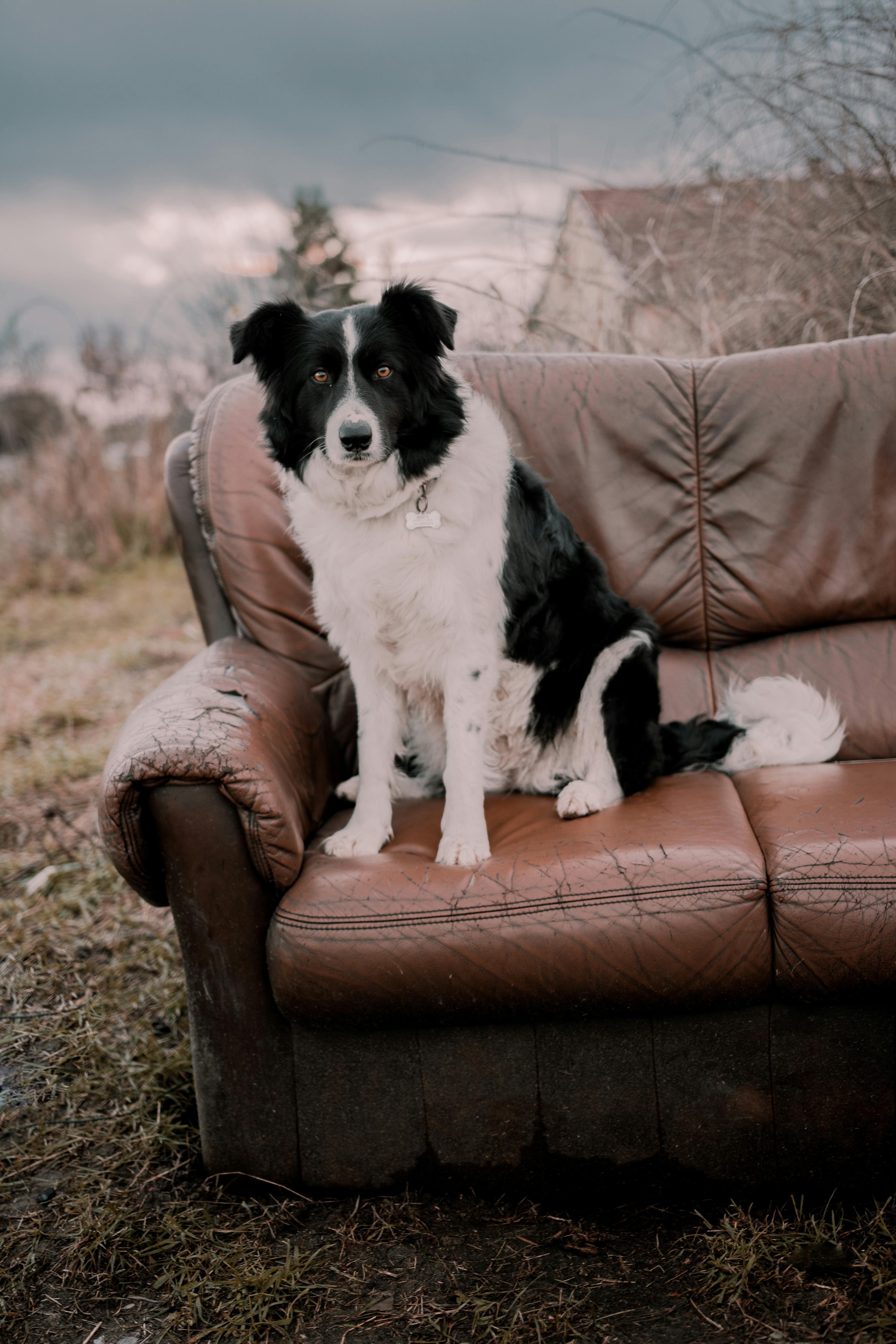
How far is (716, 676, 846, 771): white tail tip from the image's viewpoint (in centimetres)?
198

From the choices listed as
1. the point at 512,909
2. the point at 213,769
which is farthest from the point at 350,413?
the point at 512,909

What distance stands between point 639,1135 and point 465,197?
3.44m

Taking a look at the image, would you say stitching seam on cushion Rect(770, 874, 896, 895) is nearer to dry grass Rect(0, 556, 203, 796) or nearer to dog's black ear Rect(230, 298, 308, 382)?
dog's black ear Rect(230, 298, 308, 382)

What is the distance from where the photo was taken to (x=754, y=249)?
3484mm

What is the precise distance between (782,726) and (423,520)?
3.22 feet

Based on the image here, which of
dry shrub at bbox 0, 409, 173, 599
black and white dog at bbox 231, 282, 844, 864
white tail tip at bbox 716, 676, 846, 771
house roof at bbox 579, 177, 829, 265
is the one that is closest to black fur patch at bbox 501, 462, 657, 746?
black and white dog at bbox 231, 282, 844, 864

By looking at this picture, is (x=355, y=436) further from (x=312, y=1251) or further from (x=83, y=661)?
(x=83, y=661)

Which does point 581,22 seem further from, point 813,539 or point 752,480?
point 813,539

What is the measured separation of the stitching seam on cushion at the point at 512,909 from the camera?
136 cm

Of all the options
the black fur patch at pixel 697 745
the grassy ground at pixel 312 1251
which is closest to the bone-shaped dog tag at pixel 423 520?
the black fur patch at pixel 697 745

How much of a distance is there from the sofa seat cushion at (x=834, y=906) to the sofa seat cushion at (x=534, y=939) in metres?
0.03

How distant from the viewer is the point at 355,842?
1646 millimetres

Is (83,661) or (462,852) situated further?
(83,661)

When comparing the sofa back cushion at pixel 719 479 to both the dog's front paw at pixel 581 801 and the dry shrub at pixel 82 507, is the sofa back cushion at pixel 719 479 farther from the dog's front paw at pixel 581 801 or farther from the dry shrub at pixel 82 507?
the dry shrub at pixel 82 507
